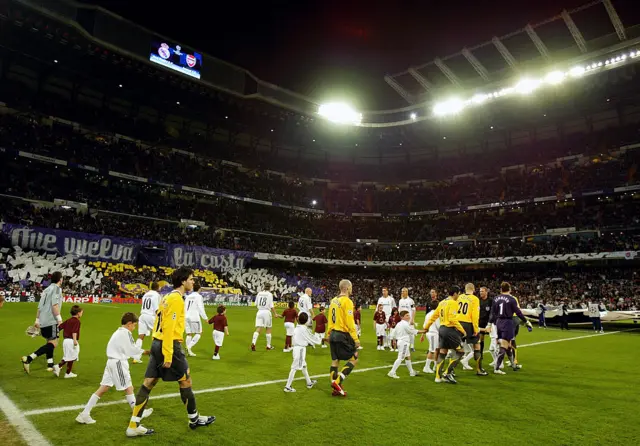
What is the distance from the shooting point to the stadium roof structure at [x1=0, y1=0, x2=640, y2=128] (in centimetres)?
3328

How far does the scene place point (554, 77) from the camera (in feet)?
127

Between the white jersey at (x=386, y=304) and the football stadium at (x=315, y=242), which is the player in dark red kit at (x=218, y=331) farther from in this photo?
the white jersey at (x=386, y=304)

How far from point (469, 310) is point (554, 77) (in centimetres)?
3789

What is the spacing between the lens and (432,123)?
5328 centimetres

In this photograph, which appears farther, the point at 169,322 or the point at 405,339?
the point at 405,339

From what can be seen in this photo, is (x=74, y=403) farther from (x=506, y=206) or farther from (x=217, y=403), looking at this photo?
(x=506, y=206)

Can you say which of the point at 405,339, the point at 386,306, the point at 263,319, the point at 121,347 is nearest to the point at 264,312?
the point at 263,319

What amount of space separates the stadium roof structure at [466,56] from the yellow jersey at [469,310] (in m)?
32.2

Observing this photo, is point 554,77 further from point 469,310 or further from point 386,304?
point 469,310

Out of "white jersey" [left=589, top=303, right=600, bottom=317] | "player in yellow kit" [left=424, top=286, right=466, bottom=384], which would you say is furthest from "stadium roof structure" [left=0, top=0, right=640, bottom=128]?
"player in yellow kit" [left=424, top=286, right=466, bottom=384]

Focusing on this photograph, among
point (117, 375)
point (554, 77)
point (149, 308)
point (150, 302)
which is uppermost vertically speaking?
point (554, 77)

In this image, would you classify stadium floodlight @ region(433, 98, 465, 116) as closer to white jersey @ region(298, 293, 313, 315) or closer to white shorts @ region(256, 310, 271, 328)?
white jersey @ region(298, 293, 313, 315)

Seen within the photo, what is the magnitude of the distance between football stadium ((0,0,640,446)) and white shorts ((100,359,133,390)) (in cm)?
5

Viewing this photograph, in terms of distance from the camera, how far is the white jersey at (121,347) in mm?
6488
